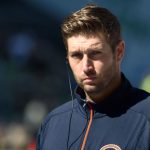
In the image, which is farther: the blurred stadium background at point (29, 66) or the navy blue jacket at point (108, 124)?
the blurred stadium background at point (29, 66)

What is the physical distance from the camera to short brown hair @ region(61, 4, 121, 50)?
2.03 m

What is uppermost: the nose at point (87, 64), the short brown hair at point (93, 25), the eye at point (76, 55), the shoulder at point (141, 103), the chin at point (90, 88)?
the short brown hair at point (93, 25)

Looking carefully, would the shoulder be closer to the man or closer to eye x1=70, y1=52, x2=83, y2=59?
the man

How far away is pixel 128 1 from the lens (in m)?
5.28

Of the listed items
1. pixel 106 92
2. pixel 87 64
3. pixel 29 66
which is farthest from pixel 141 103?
pixel 29 66

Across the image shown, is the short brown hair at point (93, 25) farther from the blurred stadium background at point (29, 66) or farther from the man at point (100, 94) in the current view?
the blurred stadium background at point (29, 66)

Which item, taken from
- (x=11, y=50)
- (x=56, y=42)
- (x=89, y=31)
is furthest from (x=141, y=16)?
(x=89, y=31)

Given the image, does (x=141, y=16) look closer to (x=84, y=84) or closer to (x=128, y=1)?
(x=128, y=1)

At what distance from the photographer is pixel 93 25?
2.04m

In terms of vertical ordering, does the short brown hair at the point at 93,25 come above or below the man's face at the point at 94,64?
above

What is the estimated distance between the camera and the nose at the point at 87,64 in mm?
1986

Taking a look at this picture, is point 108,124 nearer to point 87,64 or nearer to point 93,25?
point 87,64

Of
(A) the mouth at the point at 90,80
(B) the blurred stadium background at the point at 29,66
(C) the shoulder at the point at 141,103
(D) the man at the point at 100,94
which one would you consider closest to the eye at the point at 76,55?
(D) the man at the point at 100,94

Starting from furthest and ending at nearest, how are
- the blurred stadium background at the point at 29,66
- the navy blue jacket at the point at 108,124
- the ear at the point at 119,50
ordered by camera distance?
the blurred stadium background at the point at 29,66 → the ear at the point at 119,50 → the navy blue jacket at the point at 108,124
